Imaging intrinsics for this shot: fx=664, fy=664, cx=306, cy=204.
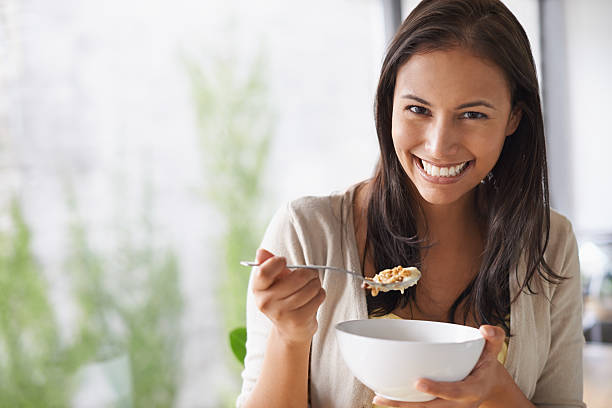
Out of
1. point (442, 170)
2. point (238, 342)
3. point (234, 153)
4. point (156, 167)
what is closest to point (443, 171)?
point (442, 170)

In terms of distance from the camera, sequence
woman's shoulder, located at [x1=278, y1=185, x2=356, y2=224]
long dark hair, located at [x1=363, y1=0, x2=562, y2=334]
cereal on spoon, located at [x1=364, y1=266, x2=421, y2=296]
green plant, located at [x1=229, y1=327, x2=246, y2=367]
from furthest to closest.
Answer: green plant, located at [x1=229, y1=327, x2=246, y2=367]
woman's shoulder, located at [x1=278, y1=185, x2=356, y2=224]
long dark hair, located at [x1=363, y1=0, x2=562, y2=334]
cereal on spoon, located at [x1=364, y1=266, x2=421, y2=296]

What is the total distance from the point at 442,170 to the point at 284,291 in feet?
1.33

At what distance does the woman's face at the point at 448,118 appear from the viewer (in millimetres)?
1135

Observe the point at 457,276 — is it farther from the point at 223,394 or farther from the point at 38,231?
the point at 223,394

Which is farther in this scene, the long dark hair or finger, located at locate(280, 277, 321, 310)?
the long dark hair

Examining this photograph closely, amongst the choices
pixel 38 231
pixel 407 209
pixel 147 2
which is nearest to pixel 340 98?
pixel 147 2

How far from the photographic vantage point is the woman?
1.15 metres

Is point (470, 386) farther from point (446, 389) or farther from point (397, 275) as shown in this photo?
point (397, 275)

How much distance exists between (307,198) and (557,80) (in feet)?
10.4

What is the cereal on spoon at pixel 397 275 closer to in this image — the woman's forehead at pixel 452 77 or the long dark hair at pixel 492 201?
the long dark hair at pixel 492 201

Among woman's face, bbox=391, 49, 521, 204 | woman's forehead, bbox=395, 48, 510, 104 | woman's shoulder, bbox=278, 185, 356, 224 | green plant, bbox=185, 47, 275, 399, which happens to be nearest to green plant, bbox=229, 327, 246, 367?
woman's shoulder, bbox=278, 185, 356, 224

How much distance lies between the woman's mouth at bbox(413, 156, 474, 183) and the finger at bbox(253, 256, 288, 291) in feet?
1.26

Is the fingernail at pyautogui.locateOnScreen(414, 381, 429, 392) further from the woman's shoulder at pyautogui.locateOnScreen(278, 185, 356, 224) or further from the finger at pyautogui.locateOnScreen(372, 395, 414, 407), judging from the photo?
the woman's shoulder at pyautogui.locateOnScreen(278, 185, 356, 224)

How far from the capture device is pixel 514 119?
1302mm
